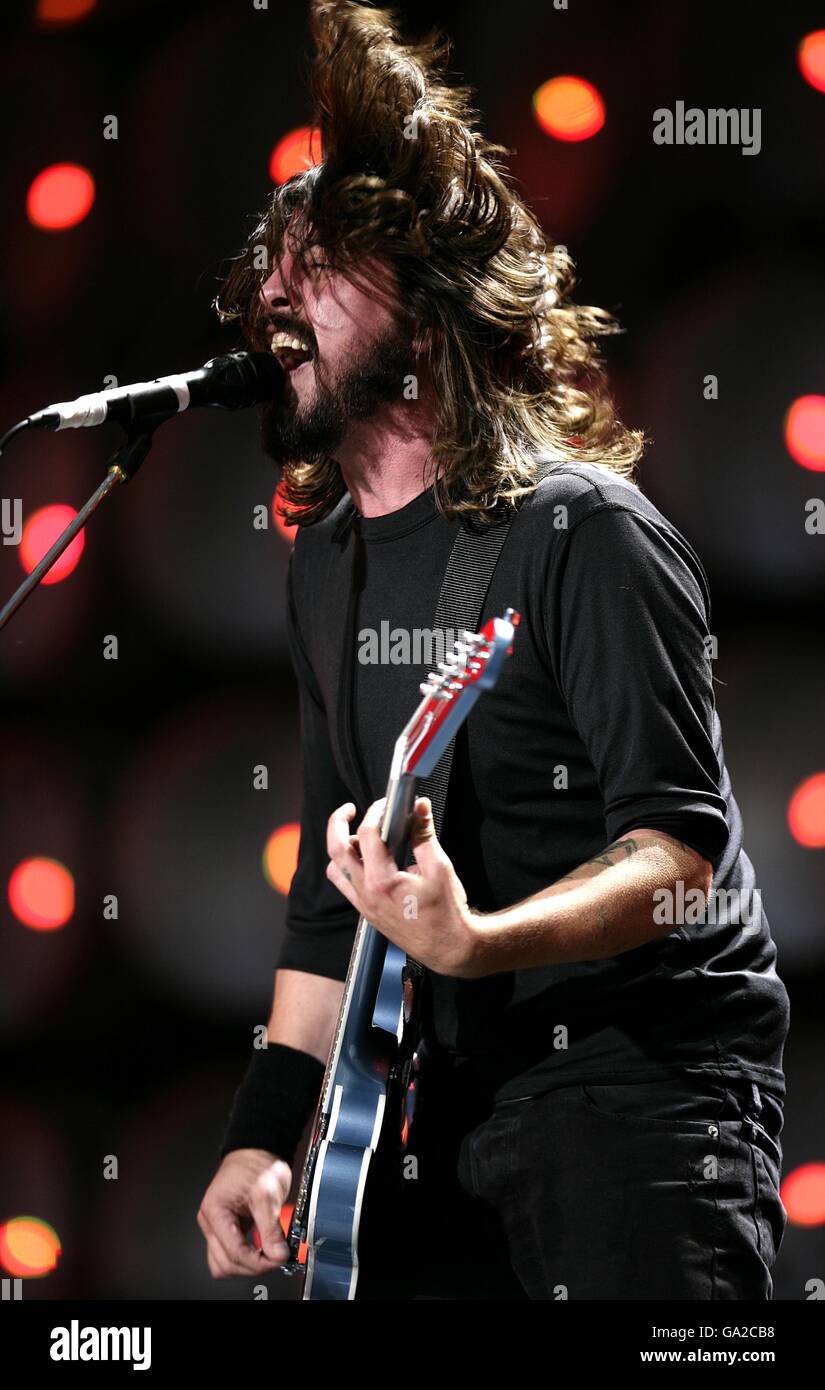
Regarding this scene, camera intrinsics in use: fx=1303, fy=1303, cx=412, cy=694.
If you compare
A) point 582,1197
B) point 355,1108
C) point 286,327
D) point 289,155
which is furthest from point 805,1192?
point 289,155

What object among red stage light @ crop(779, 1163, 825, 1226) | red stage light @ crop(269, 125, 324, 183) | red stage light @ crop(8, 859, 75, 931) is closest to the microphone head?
red stage light @ crop(269, 125, 324, 183)

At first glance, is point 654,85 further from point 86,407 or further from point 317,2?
point 86,407

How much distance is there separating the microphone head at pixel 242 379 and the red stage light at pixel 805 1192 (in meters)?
1.48

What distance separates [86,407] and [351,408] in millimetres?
451

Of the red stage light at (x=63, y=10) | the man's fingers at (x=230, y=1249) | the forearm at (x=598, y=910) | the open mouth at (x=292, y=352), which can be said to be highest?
the red stage light at (x=63, y=10)

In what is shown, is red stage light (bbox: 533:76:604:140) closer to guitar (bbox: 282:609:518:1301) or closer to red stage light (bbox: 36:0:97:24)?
red stage light (bbox: 36:0:97:24)

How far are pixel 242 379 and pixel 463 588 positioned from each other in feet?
1.21

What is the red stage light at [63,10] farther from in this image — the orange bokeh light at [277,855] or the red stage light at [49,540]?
the orange bokeh light at [277,855]

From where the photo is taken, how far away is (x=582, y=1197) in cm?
140

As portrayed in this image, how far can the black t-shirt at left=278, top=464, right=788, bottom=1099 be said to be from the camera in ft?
4.62

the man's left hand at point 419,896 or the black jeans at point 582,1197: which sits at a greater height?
the man's left hand at point 419,896

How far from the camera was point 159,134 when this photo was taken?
2.17 metres

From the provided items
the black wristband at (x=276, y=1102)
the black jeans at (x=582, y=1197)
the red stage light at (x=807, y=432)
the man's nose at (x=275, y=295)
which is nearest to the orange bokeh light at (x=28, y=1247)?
the black wristband at (x=276, y=1102)

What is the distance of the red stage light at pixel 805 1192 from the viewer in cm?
211
